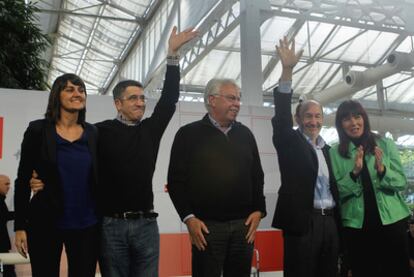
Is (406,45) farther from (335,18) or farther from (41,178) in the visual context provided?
(41,178)

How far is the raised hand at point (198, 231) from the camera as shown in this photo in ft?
5.72

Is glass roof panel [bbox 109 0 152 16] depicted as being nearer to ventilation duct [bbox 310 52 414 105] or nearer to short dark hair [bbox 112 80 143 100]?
ventilation duct [bbox 310 52 414 105]

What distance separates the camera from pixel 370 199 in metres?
2.01

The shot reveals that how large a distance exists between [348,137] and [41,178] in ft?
4.56

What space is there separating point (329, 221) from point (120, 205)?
93cm

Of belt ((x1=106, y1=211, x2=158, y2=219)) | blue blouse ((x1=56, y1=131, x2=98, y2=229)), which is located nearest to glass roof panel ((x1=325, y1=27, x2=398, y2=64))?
belt ((x1=106, y1=211, x2=158, y2=219))

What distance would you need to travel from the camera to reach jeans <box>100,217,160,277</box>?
1.67 meters

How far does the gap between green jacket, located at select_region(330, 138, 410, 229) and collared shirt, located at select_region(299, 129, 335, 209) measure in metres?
0.05

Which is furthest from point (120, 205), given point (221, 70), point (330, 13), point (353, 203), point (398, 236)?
point (221, 70)

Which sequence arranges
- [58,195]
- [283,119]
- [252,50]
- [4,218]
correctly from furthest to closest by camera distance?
[252,50]
[4,218]
[283,119]
[58,195]

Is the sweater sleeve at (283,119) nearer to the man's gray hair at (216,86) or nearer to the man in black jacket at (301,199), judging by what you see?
the man in black jacket at (301,199)

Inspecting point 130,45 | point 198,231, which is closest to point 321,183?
point 198,231

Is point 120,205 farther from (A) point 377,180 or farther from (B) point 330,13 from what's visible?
(B) point 330,13

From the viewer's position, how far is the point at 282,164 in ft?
6.68
